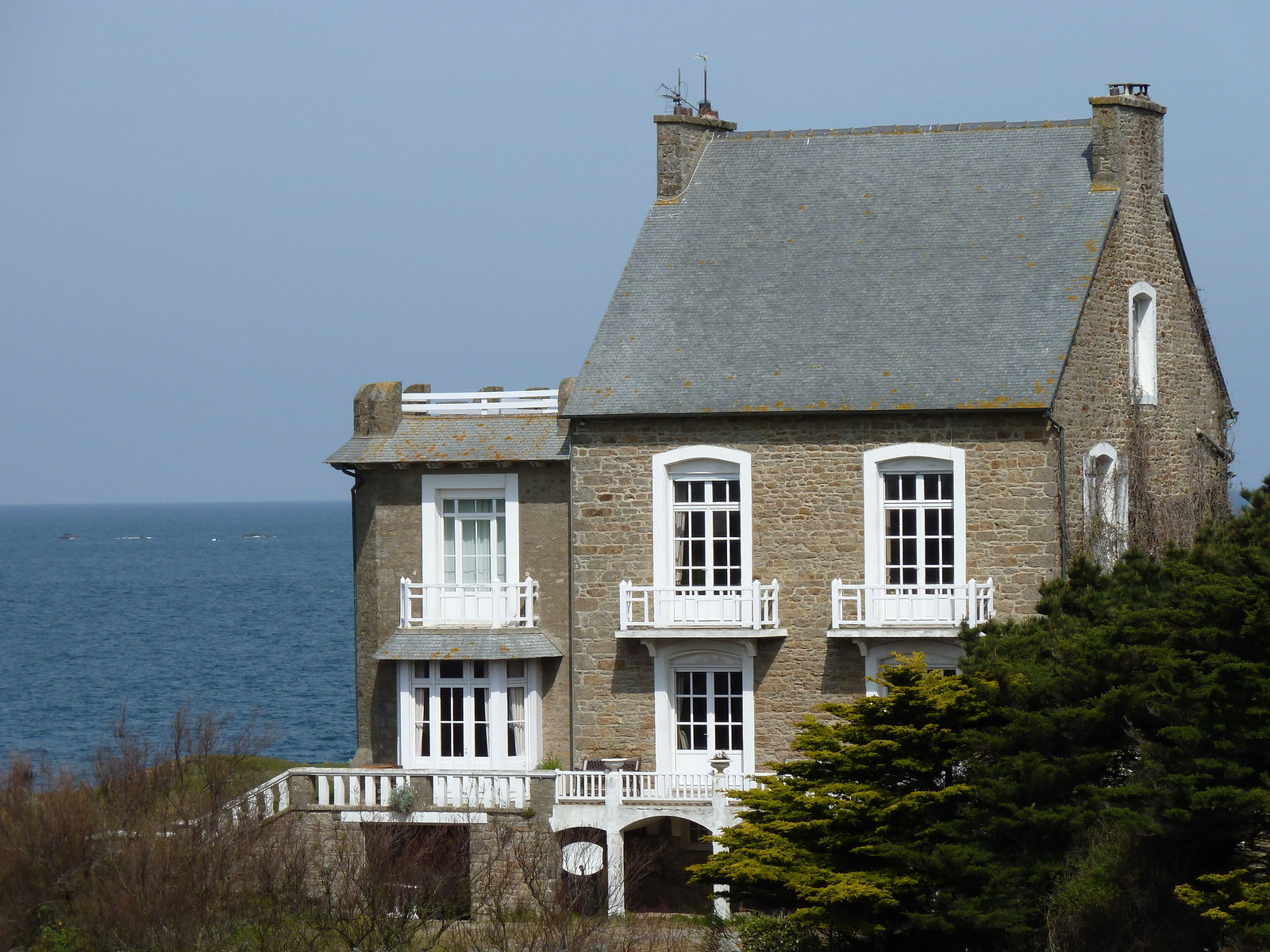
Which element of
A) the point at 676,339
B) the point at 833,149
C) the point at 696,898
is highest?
the point at 833,149

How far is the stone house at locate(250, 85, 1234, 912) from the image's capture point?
3158cm

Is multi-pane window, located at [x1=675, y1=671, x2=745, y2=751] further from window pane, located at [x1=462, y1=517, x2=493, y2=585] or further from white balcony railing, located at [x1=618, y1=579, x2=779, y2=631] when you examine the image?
window pane, located at [x1=462, y1=517, x2=493, y2=585]

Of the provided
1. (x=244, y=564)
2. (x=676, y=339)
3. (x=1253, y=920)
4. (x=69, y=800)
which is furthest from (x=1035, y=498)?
(x=244, y=564)

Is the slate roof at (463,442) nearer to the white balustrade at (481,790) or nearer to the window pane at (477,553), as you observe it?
the window pane at (477,553)

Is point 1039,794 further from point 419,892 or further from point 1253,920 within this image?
point 419,892

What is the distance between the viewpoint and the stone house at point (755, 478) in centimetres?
3158

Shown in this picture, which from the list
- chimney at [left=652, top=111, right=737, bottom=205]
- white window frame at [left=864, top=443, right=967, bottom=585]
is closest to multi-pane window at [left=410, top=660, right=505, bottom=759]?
white window frame at [left=864, top=443, right=967, bottom=585]

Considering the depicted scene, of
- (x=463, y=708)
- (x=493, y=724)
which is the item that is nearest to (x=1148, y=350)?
(x=493, y=724)

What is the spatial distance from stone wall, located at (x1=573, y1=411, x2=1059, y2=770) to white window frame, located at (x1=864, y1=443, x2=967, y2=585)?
0.14 m

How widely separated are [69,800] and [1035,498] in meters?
15.3

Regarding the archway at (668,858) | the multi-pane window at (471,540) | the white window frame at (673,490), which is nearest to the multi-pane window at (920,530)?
the white window frame at (673,490)

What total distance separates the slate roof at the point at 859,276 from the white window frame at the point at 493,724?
4.60 metres

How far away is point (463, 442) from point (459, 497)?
95 cm

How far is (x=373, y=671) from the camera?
34.3m
